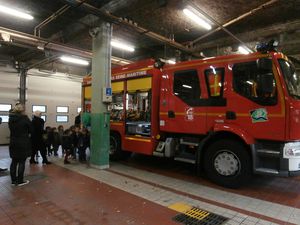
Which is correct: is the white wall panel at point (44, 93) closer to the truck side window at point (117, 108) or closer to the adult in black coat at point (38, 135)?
the adult in black coat at point (38, 135)

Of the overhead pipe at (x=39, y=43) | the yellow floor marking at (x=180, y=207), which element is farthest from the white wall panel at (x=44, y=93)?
the yellow floor marking at (x=180, y=207)

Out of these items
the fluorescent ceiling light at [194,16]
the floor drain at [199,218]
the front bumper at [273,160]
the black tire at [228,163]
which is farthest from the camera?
the fluorescent ceiling light at [194,16]

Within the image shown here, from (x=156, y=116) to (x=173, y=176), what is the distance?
5.02 ft

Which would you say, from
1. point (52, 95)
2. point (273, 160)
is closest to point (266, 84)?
point (273, 160)

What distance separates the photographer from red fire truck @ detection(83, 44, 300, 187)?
168 inches

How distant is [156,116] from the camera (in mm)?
6129

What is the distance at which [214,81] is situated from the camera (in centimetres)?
512

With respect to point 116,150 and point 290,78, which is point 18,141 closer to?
point 116,150

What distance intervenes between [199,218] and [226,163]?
1681 mm

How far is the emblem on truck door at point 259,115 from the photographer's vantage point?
439cm

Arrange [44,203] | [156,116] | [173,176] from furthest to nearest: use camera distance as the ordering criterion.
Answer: [156,116]
[173,176]
[44,203]

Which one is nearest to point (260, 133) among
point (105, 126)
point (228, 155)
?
point (228, 155)

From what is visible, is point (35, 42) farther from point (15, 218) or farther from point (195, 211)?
point (195, 211)

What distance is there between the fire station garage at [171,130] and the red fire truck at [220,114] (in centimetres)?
2
